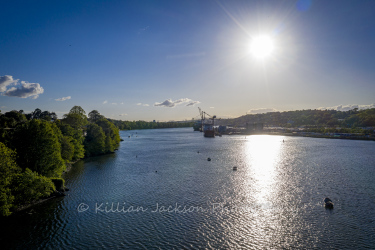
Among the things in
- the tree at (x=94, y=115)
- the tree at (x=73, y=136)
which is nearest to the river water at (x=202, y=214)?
the tree at (x=73, y=136)

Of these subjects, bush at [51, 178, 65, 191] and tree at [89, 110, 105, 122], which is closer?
bush at [51, 178, 65, 191]

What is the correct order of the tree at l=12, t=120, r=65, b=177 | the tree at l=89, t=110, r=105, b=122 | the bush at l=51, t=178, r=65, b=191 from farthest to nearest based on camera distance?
the tree at l=89, t=110, r=105, b=122
the bush at l=51, t=178, r=65, b=191
the tree at l=12, t=120, r=65, b=177

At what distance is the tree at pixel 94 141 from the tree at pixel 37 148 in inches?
1407

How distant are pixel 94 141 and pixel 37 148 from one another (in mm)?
39780

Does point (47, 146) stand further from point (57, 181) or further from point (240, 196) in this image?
point (240, 196)

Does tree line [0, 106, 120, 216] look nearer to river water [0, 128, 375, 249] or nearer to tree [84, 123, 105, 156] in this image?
river water [0, 128, 375, 249]

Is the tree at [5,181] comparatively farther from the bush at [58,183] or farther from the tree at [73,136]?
the tree at [73,136]

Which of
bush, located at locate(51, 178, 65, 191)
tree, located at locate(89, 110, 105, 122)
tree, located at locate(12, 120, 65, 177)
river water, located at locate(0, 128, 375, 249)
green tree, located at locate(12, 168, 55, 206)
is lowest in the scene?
river water, located at locate(0, 128, 375, 249)

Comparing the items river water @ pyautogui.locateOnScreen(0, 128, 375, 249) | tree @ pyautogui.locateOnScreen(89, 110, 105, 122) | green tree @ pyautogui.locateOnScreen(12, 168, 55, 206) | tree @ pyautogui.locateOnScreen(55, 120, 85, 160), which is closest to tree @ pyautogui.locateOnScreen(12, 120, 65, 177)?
green tree @ pyautogui.locateOnScreen(12, 168, 55, 206)

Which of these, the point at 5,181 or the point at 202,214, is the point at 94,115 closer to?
the point at 5,181

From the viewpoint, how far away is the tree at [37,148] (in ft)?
116

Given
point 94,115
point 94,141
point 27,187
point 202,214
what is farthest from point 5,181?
point 94,115

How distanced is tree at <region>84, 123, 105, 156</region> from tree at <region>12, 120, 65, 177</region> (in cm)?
3575

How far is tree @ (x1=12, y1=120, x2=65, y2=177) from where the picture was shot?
35281 millimetres
